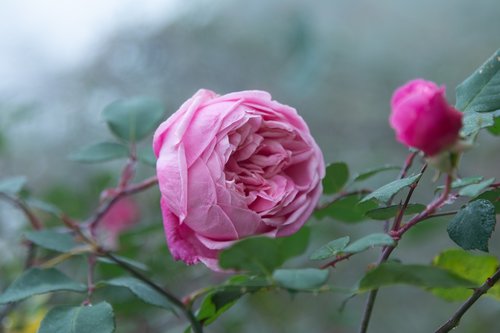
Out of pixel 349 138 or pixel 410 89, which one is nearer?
pixel 410 89

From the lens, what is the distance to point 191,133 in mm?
476

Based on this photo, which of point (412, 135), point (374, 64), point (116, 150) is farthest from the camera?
point (374, 64)

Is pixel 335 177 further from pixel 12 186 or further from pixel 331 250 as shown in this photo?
pixel 12 186

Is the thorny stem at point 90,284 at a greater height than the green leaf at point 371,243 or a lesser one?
lesser

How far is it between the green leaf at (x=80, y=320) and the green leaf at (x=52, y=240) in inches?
4.7

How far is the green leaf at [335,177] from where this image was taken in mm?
611

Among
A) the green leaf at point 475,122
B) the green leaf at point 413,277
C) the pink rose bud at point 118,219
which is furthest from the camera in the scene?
the pink rose bud at point 118,219

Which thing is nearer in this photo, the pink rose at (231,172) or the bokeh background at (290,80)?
the pink rose at (231,172)

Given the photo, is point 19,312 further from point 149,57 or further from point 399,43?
point 399,43

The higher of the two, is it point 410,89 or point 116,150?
point 410,89


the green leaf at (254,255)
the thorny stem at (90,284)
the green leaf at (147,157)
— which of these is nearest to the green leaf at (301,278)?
the green leaf at (254,255)

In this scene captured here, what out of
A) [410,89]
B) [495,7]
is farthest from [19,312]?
[495,7]

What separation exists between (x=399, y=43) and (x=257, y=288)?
2.02 metres

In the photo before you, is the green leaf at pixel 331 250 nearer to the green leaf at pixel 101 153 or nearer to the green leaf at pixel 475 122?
the green leaf at pixel 475 122
